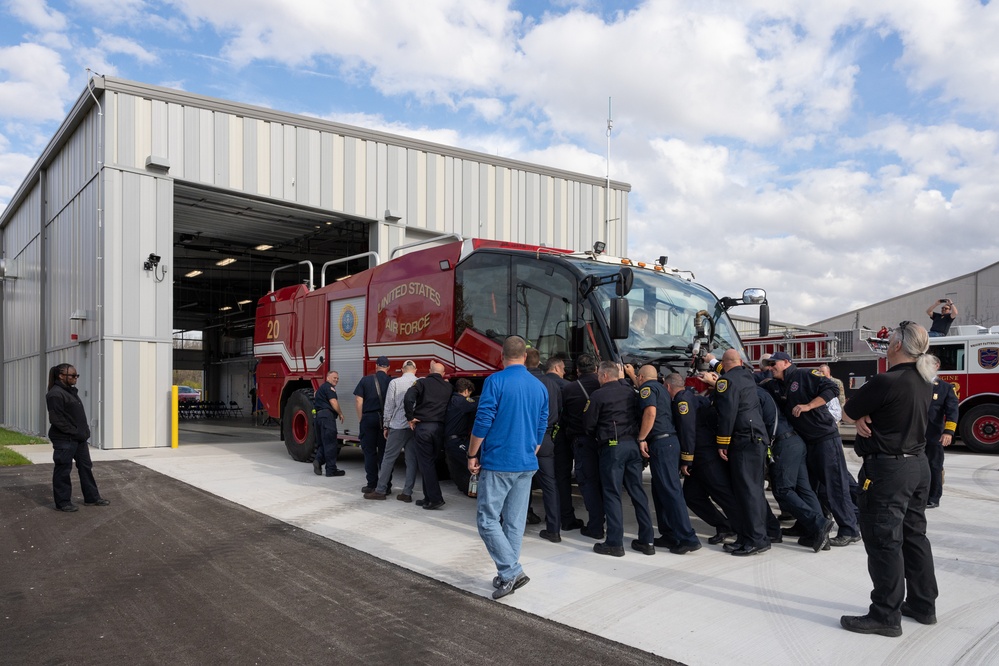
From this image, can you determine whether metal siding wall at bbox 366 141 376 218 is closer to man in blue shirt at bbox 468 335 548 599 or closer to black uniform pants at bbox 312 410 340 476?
black uniform pants at bbox 312 410 340 476

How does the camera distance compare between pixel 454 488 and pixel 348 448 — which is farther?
pixel 348 448

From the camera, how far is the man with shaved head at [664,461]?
19.6 feet

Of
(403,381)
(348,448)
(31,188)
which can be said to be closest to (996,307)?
(348,448)

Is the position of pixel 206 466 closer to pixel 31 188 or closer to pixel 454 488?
pixel 454 488

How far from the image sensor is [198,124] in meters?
14.5

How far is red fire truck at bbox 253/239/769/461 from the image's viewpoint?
7.47m

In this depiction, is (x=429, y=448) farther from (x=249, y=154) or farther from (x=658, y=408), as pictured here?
(x=249, y=154)

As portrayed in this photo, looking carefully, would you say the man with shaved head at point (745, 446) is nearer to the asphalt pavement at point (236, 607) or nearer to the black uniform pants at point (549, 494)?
the black uniform pants at point (549, 494)

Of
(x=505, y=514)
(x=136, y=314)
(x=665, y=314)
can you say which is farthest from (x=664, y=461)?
(x=136, y=314)

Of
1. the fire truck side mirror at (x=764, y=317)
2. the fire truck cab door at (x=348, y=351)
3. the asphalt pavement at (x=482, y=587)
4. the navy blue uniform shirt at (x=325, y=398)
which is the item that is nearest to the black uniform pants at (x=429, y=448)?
the asphalt pavement at (x=482, y=587)

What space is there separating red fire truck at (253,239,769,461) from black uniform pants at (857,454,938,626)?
309 cm

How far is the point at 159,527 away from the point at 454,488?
358 centimetres

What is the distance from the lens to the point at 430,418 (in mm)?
7719

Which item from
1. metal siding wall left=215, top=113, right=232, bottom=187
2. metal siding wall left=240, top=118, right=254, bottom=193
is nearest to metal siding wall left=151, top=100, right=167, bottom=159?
metal siding wall left=215, top=113, right=232, bottom=187
